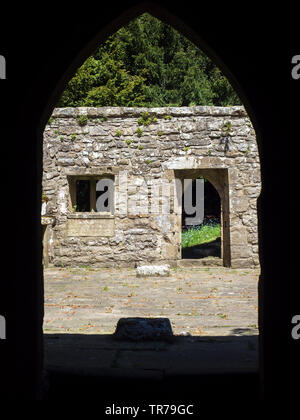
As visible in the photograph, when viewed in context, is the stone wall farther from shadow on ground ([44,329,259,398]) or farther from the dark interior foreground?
the dark interior foreground

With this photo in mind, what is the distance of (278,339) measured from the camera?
84.4 inches

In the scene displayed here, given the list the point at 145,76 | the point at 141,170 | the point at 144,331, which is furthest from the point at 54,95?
the point at 145,76

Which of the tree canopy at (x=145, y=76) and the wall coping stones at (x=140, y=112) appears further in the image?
the tree canopy at (x=145, y=76)

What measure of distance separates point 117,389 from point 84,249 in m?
7.50

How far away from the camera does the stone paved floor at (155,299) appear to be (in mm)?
4973

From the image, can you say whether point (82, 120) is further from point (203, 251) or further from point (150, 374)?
point (150, 374)

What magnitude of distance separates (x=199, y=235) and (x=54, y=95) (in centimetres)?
1376

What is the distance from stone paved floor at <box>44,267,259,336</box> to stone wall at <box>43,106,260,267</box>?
54cm

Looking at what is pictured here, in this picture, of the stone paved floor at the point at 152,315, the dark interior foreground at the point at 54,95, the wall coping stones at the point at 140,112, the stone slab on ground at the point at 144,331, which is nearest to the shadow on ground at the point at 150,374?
the stone paved floor at the point at 152,315

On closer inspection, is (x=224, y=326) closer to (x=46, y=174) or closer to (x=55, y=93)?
(x=55, y=93)

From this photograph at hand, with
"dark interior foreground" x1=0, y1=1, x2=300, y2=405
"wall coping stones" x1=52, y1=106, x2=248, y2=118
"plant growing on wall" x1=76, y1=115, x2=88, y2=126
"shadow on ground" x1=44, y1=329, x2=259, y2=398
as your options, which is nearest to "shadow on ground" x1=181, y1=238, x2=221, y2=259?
"wall coping stones" x1=52, y1=106, x2=248, y2=118

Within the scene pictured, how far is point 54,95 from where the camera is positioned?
248 centimetres

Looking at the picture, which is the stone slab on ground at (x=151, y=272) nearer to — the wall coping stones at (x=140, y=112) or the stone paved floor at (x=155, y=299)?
the stone paved floor at (x=155, y=299)

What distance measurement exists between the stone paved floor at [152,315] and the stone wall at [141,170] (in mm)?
548
